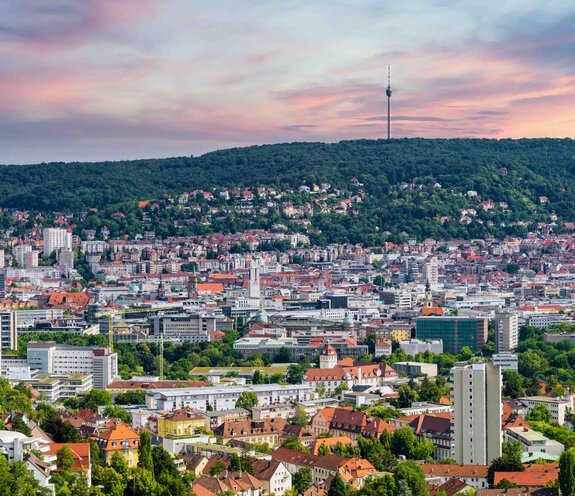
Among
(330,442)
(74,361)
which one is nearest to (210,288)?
(74,361)

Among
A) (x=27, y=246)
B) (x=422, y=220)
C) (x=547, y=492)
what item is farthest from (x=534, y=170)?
(x=547, y=492)

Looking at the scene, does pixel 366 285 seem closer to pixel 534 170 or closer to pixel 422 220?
pixel 422 220

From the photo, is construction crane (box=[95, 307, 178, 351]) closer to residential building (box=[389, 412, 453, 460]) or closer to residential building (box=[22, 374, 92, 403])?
residential building (box=[22, 374, 92, 403])

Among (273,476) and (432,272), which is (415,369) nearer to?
(273,476)

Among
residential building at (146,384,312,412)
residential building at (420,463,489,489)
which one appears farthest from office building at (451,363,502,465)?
residential building at (146,384,312,412)

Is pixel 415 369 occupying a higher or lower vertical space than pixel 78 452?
lower

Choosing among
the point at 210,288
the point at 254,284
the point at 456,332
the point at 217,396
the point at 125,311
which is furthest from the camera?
the point at 210,288
